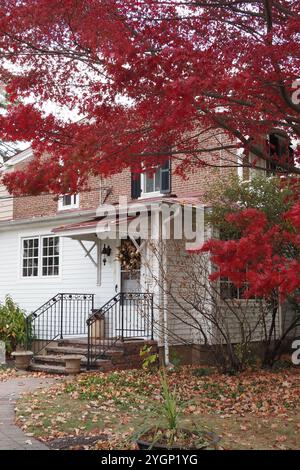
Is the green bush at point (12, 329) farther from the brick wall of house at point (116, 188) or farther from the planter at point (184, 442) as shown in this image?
the planter at point (184, 442)

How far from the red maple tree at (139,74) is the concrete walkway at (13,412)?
3.20 m

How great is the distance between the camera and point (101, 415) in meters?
8.68

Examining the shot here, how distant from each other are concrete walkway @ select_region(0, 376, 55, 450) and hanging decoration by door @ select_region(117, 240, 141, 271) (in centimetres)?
374

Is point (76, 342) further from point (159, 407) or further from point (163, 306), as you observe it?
point (159, 407)

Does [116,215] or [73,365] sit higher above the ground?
[116,215]

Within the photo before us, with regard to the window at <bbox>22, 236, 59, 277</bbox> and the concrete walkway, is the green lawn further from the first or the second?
the window at <bbox>22, 236, 59, 277</bbox>

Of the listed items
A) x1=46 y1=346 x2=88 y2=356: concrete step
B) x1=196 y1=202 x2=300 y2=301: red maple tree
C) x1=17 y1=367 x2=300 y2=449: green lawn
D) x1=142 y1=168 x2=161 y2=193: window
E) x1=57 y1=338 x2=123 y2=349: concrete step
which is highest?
x1=142 y1=168 x2=161 y2=193: window

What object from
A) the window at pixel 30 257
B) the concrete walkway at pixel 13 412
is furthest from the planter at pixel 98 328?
the window at pixel 30 257

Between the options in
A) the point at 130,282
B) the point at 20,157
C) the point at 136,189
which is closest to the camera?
the point at 130,282

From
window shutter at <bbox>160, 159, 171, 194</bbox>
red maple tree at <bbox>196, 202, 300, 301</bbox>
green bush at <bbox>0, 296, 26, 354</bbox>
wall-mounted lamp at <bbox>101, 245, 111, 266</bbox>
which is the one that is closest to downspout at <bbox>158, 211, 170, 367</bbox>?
wall-mounted lamp at <bbox>101, 245, 111, 266</bbox>

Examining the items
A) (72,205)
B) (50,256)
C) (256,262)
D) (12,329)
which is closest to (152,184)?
(72,205)

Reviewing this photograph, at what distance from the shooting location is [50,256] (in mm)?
18094

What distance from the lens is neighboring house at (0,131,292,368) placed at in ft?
45.4

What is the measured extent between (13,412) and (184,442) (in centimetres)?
386
